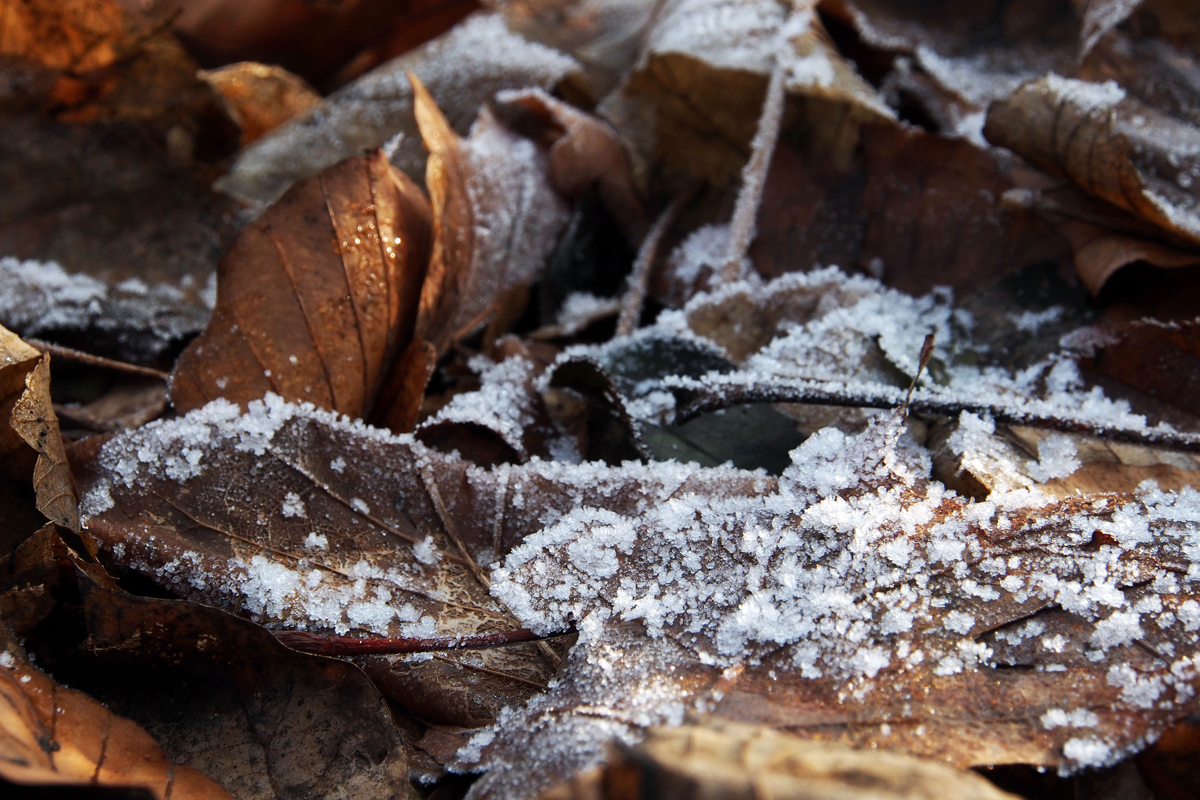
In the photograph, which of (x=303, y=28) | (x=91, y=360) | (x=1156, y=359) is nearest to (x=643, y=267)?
(x=1156, y=359)

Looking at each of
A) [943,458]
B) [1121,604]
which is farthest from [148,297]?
[1121,604]

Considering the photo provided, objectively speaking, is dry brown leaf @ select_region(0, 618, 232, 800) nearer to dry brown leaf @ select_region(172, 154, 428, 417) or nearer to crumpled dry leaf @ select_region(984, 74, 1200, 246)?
dry brown leaf @ select_region(172, 154, 428, 417)

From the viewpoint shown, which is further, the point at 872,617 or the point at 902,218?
the point at 902,218

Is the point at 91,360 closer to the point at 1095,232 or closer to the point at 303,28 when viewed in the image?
the point at 303,28

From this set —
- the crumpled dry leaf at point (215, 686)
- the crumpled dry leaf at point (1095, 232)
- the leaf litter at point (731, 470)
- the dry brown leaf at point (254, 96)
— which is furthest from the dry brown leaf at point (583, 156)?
the crumpled dry leaf at point (215, 686)

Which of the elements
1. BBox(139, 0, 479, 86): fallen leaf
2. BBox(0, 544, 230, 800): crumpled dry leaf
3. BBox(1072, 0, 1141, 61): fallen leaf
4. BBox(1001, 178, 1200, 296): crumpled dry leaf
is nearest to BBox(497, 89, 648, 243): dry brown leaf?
BBox(1001, 178, 1200, 296): crumpled dry leaf

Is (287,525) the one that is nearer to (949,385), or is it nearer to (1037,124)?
(949,385)
